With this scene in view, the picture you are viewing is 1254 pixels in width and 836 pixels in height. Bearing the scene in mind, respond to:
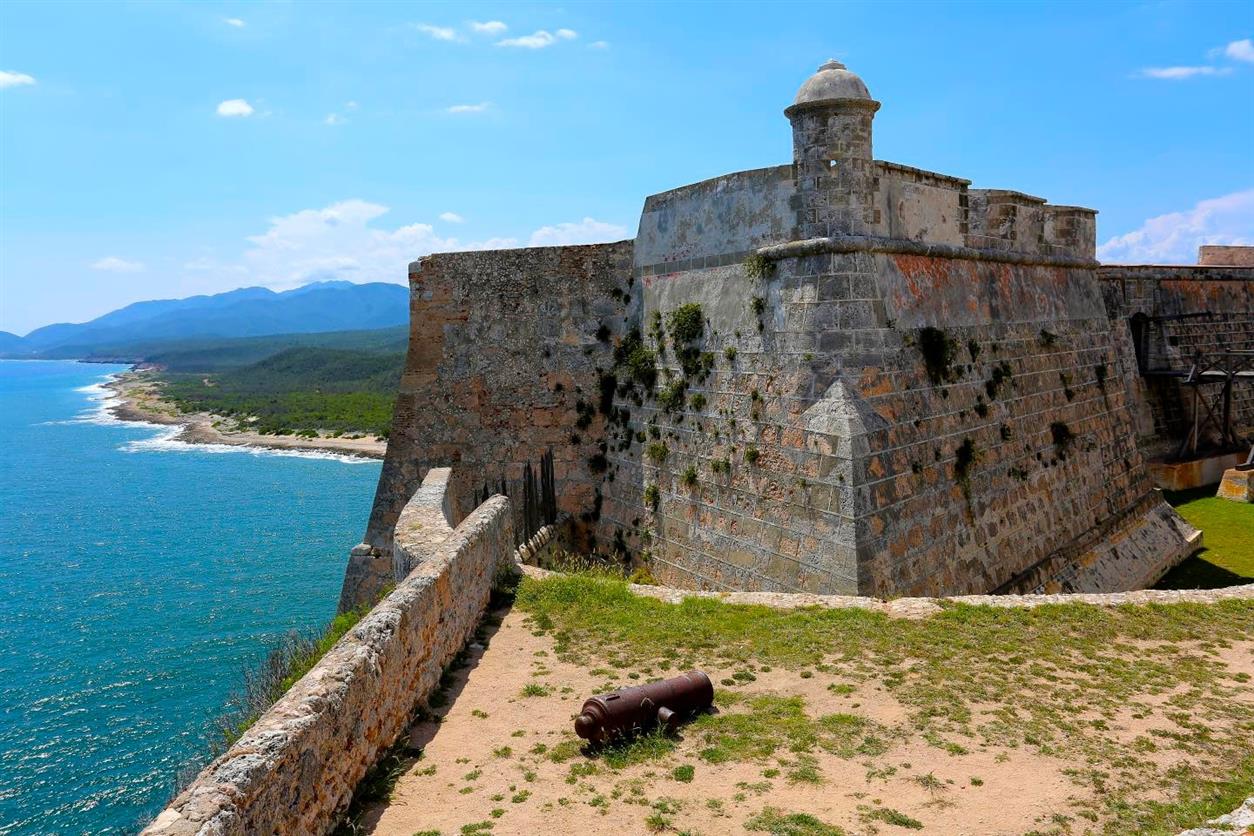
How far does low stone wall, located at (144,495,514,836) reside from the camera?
13.7 feet

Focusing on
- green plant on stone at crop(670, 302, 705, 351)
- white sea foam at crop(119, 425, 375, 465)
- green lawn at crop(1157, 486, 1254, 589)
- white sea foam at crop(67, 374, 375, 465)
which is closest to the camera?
green plant on stone at crop(670, 302, 705, 351)

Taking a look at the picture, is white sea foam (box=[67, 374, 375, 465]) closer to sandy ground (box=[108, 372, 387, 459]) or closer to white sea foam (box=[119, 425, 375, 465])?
white sea foam (box=[119, 425, 375, 465])

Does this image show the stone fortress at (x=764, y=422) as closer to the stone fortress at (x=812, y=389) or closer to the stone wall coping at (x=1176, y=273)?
the stone fortress at (x=812, y=389)

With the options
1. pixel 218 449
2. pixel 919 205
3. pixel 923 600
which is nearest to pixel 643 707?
pixel 923 600

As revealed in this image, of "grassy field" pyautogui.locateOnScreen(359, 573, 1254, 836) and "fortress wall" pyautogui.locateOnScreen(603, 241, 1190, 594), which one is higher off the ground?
"fortress wall" pyautogui.locateOnScreen(603, 241, 1190, 594)

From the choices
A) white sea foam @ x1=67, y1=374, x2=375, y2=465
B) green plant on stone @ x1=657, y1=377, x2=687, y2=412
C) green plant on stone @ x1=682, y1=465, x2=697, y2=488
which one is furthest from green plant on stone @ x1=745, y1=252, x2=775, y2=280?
white sea foam @ x1=67, y1=374, x2=375, y2=465

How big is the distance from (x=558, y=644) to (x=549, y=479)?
777cm

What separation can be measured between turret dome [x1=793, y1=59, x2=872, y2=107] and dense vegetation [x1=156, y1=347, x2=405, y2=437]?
4950cm

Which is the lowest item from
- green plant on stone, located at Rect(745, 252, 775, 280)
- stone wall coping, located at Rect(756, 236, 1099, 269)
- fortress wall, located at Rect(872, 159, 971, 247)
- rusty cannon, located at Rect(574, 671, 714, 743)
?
rusty cannon, located at Rect(574, 671, 714, 743)

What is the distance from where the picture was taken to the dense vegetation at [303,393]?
7681 cm

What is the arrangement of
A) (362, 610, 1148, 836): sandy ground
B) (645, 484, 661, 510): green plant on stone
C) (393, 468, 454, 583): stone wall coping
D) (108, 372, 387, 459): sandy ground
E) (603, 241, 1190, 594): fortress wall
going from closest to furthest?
(362, 610, 1148, 836): sandy ground → (393, 468, 454, 583): stone wall coping → (603, 241, 1190, 594): fortress wall → (645, 484, 661, 510): green plant on stone → (108, 372, 387, 459): sandy ground

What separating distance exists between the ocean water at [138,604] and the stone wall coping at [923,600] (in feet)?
44.4

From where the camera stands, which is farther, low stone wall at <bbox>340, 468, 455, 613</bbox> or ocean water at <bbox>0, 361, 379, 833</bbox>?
ocean water at <bbox>0, 361, 379, 833</bbox>

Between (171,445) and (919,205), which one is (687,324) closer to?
(919,205)
